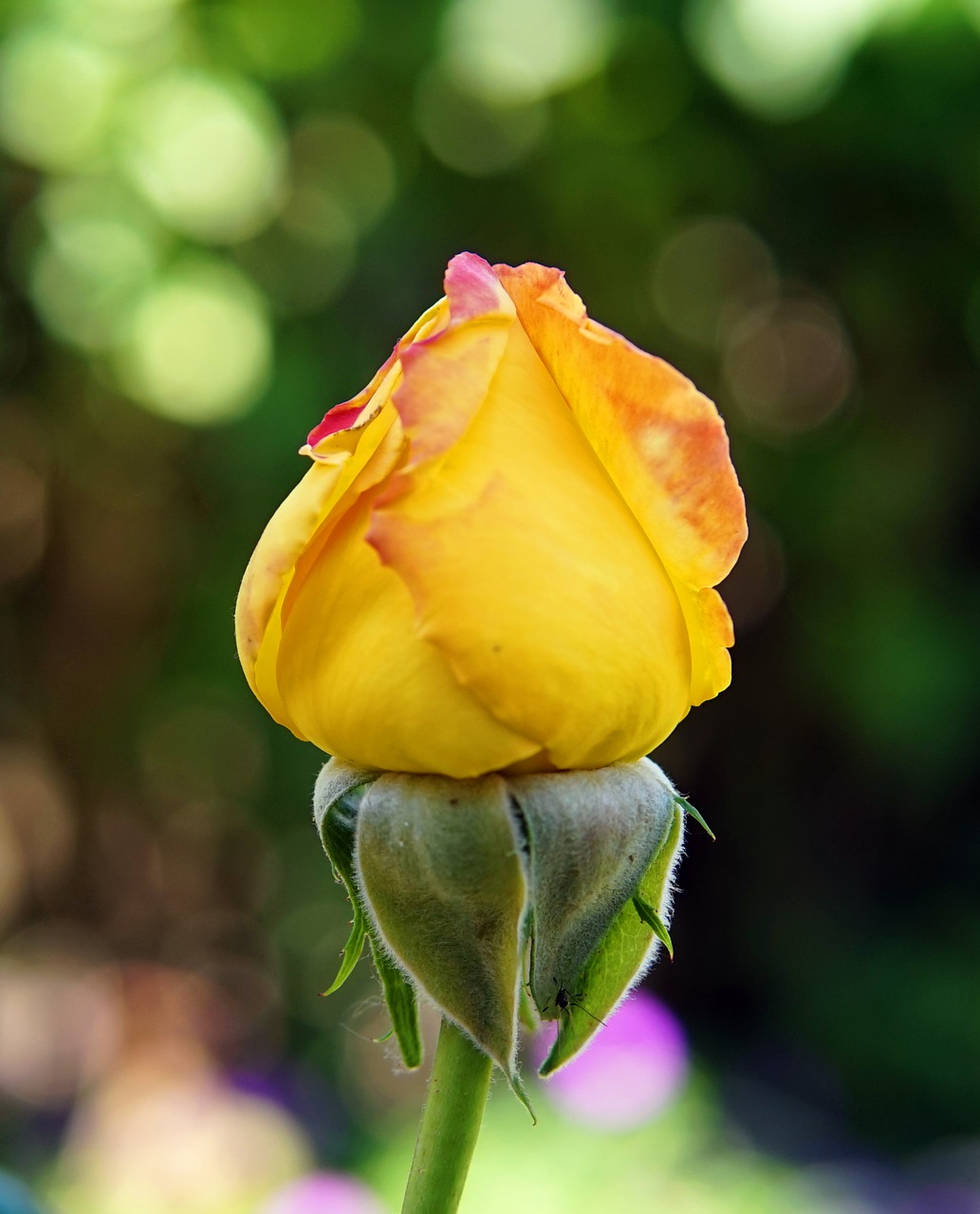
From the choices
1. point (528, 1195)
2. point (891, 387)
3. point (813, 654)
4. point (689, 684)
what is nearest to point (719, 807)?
point (813, 654)

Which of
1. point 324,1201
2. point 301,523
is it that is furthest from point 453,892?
point 324,1201

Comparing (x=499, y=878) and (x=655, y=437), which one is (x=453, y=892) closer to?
(x=499, y=878)

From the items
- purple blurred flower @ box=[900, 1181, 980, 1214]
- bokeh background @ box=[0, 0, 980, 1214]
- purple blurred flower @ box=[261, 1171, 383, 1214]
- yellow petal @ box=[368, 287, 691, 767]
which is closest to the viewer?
yellow petal @ box=[368, 287, 691, 767]

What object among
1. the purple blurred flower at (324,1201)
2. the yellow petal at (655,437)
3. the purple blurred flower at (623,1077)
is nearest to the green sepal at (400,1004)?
the yellow petal at (655,437)

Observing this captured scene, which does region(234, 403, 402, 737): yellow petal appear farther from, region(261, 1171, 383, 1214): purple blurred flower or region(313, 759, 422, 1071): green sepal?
region(261, 1171, 383, 1214): purple blurred flower

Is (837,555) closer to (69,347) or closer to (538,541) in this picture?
(69,347)

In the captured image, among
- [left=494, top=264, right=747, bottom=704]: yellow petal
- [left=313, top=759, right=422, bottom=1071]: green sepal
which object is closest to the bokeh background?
[left=494, top=264, right=747, bottom=704]: yellow petal

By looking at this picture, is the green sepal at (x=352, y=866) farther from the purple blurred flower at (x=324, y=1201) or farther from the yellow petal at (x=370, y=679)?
the purple blurred flower at (x=324, y=1201)
